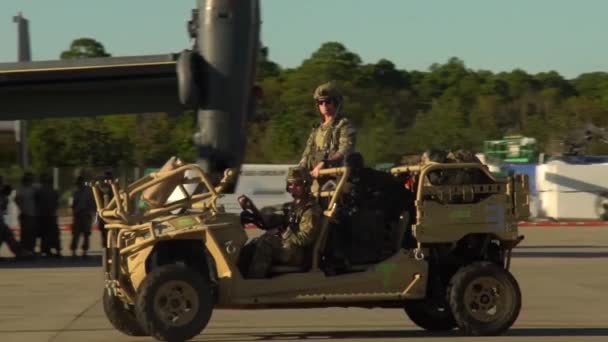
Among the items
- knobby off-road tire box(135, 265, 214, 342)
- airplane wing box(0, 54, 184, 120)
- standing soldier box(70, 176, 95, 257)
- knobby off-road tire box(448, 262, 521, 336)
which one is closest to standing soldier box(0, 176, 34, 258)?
standing soldier box(70, 176, 95, 257)

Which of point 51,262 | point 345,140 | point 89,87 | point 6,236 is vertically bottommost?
point 51,262

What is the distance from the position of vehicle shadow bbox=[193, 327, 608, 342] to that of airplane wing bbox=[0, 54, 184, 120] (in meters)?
14.7

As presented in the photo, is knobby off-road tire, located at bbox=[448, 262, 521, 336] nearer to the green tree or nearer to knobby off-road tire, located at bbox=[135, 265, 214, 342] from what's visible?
knobby off-road tire, located at bbox=[135, 265, 214, 342]

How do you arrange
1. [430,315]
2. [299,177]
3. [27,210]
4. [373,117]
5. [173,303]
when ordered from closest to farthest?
[173,303] < [299,177] < [430,315] < [27,210] < [373,117]

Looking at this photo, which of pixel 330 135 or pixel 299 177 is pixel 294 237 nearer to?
pixel 299 177

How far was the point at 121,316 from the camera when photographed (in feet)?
39.5

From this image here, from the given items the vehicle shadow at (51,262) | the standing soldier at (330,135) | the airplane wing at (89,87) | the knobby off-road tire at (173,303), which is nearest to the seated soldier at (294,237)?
the standing soldier at (330,135)

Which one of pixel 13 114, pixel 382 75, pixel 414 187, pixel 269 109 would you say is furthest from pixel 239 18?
pixel 382 75

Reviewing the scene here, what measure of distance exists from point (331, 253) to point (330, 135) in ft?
3.67

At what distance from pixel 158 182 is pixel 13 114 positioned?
1766 centimetres

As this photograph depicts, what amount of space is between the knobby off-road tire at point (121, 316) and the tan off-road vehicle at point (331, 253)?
13 millimetres

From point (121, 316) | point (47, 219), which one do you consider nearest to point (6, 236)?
point (47, 219)

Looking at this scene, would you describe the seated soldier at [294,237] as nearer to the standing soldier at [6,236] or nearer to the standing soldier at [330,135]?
the standing soldier at [330,135]

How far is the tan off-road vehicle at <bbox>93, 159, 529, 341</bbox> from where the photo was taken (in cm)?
1128
